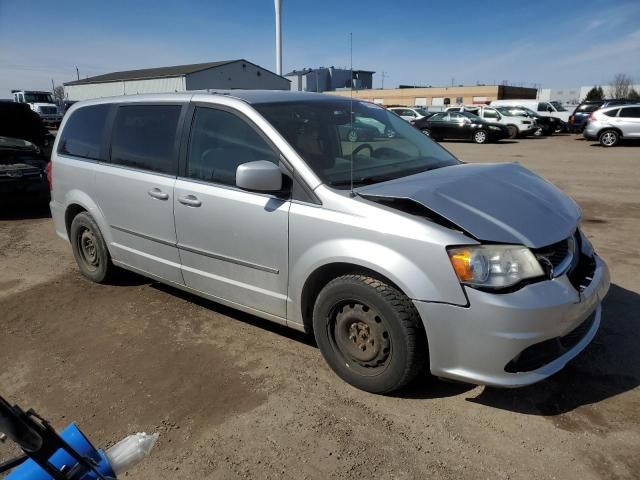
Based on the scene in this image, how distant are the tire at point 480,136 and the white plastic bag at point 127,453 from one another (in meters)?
21.7

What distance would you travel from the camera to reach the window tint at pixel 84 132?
4453mm

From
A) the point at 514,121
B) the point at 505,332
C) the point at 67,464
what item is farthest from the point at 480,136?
the point at 67,464

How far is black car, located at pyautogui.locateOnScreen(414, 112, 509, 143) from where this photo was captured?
21.0 meters

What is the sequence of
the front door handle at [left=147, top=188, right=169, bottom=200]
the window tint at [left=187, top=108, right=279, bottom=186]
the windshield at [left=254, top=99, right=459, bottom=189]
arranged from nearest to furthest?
the windshield at [left=254, top=99, right=459, bottom=189] → the window tint at [left=187, top=108, right=279, bottom=186] → the front door handle at [left=147, top=188, right=169, bottom=200]

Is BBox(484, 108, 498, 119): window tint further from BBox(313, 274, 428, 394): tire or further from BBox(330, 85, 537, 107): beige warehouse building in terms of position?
BBox(330, 85, 537, 107): beige warehouse building

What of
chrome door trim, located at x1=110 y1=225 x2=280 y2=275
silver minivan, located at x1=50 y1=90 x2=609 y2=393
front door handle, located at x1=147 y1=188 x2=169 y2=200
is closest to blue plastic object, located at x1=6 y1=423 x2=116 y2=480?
silver minivan, located at x1=50 y1=90 x2=609 y2=393

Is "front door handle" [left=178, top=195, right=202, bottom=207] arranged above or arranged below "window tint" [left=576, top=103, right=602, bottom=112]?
below

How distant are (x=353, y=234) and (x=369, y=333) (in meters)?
0.59

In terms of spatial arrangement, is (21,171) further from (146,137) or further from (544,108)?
(544,108)

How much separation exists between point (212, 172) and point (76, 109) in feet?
7.72

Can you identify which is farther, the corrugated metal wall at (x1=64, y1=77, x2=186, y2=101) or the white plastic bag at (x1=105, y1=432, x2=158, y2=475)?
the corrugated metal wall at (x1=64, y1=77, x2=186, y2=101)

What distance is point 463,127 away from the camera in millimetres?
21500

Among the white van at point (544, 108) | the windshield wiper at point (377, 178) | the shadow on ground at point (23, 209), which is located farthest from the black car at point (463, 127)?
the windshield wiper at point (377, 178)

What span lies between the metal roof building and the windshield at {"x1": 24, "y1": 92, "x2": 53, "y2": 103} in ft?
20.5
